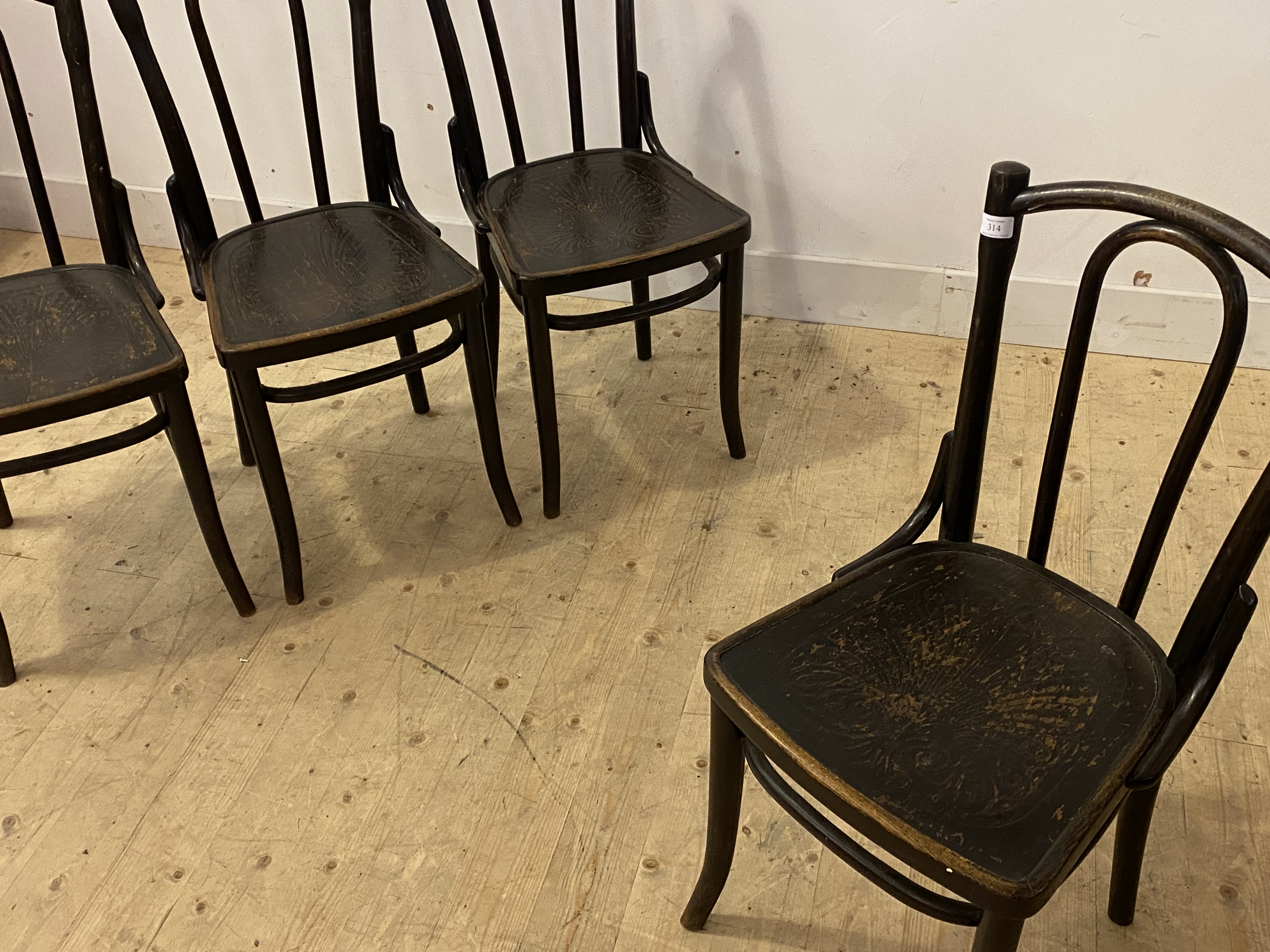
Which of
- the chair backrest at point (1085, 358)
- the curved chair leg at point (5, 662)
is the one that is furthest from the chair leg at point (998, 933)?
the curved chair leg at point (5, 662)

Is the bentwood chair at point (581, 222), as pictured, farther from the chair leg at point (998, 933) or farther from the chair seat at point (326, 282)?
the chair leg at point (998, 933)

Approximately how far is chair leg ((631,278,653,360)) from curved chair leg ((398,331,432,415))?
0.47 meters

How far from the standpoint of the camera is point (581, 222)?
1.88 metres

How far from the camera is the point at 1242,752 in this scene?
1.53 m

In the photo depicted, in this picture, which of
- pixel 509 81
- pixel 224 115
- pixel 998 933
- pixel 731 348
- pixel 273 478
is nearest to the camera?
pixel 998 933

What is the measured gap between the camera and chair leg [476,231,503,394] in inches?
79.0

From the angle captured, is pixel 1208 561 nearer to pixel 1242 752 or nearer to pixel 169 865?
pixel 1242 752

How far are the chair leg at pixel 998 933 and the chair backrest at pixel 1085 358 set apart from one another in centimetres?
31

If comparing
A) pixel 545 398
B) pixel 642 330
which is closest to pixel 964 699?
pixel 545 398

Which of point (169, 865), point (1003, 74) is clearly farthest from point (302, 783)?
point (1003, 74)

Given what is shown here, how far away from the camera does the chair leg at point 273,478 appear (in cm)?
166

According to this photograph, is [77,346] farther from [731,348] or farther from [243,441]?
[731,348]

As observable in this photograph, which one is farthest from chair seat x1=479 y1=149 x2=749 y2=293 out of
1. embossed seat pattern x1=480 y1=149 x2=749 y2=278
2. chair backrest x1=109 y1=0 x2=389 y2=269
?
chair backrest x1=109 y1=0 x2=389 y2=269

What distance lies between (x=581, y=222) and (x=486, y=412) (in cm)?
36
